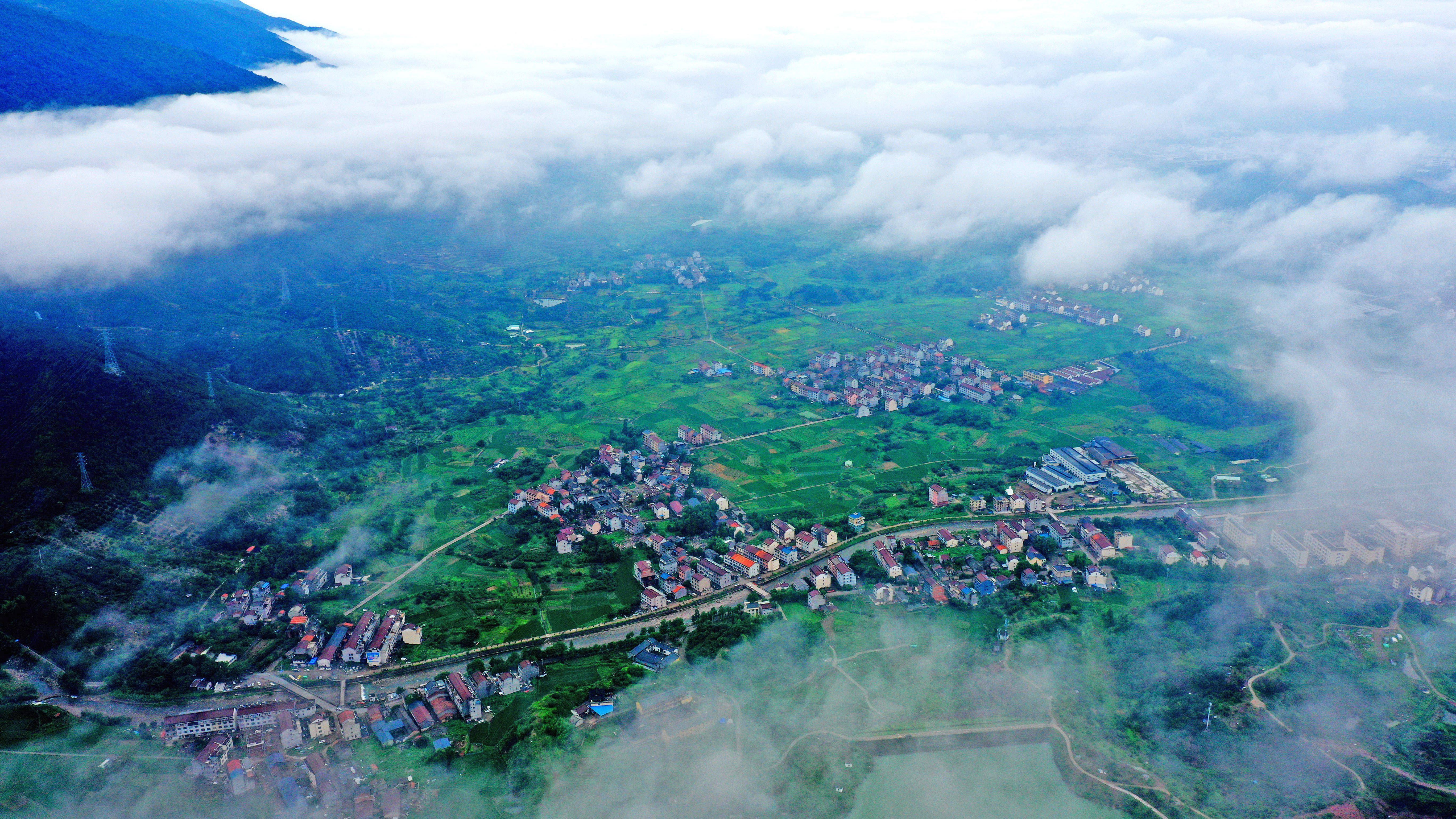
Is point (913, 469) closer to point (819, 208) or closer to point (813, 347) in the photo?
point (813, 347)

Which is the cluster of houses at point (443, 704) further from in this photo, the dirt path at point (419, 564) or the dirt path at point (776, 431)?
the dirt path at point (776, 431)

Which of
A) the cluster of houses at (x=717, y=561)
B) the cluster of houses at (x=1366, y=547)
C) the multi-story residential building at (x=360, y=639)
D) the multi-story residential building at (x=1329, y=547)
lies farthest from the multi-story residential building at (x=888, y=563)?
the multi-story residential building at (x=360, y=639)

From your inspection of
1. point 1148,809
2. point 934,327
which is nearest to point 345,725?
point 1148,809

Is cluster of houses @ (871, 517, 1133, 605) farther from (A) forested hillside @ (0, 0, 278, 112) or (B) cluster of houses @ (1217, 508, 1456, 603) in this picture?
(A) forested hillside @ (0, 0, 278, 112)

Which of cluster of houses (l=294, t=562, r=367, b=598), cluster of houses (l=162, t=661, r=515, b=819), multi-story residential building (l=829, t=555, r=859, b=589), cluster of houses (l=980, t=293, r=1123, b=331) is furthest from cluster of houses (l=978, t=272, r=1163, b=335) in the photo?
cluster of houses (l=162, t=661, r=515, b=819)

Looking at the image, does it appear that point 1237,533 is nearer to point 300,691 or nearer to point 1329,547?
point 1329,547

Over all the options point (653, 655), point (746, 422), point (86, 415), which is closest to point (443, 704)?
point (653, 655)
